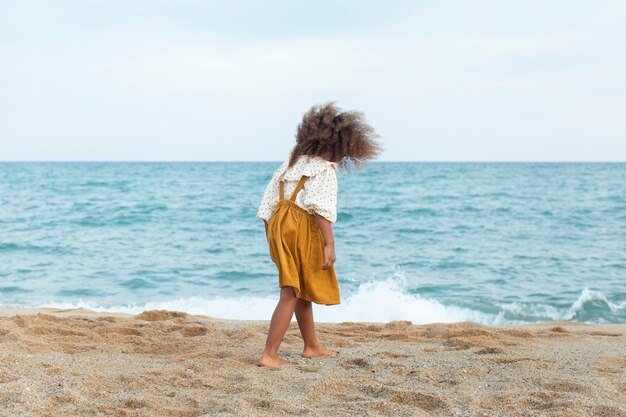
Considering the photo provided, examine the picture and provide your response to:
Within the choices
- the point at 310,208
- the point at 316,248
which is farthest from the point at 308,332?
the point at 310,208

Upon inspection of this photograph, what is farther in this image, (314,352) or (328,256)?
(314,352)

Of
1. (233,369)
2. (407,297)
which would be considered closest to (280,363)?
(233,369)

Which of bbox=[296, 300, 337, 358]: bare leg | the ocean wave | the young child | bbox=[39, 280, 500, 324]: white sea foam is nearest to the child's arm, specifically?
the young child

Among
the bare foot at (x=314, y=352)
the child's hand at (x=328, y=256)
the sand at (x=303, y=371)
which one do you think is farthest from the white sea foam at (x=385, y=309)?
the child's hand at (x=328, y=256)

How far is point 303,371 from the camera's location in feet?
13.6

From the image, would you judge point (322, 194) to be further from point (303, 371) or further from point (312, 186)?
point (303, 371)

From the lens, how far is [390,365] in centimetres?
421

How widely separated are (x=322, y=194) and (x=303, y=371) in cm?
104

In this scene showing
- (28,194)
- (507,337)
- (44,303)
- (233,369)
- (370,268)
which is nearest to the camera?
(233,369)

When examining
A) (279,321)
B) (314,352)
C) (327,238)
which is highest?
(327,238)

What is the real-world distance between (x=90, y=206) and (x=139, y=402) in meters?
19.0

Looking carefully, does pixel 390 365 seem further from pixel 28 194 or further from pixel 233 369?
pixel 28 194

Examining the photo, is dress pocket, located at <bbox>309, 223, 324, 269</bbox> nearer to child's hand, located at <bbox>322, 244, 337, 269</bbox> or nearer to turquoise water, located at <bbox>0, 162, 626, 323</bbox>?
child's hand, located at <bbox>322, 244, 337, 269</bbox>
